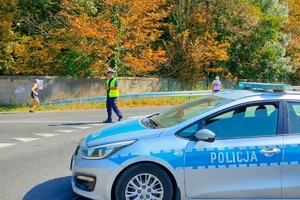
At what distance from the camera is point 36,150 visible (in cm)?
780

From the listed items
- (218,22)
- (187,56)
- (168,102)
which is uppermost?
(218,22)

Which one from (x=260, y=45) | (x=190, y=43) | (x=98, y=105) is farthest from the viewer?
(x=260, y=45)

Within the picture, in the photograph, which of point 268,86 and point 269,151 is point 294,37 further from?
point 269,151

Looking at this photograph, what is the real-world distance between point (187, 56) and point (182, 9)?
380 centimetres

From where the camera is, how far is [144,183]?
4.16 m

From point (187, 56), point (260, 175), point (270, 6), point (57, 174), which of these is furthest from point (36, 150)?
point (270, 6)

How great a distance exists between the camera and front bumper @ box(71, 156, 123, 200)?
13.5 feet

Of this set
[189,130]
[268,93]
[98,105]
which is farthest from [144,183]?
[98,105]

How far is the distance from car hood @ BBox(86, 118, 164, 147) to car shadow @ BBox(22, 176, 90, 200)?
0.90m

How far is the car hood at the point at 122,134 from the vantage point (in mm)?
4312

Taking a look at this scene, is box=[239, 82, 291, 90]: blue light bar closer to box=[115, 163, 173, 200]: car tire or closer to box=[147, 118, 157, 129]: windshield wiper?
box=[147, 118, 157, 129]: windshield wiper

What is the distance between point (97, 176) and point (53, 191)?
134cm

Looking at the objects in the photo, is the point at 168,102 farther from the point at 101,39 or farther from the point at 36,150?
the point at 36,150

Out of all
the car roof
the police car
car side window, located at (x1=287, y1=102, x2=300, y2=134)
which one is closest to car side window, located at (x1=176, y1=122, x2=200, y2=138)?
the police car
